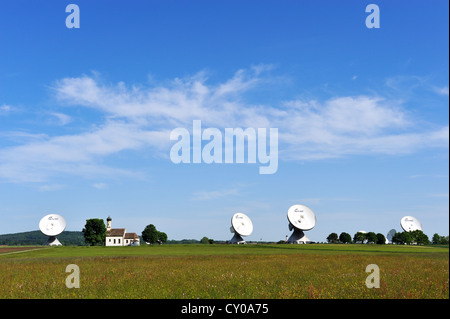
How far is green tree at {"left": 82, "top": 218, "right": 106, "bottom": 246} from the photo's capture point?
461ft

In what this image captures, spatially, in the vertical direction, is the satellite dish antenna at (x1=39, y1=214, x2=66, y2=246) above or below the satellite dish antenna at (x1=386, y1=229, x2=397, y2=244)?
above

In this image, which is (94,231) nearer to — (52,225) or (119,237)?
(52,225)

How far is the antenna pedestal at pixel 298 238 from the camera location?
4850 inches

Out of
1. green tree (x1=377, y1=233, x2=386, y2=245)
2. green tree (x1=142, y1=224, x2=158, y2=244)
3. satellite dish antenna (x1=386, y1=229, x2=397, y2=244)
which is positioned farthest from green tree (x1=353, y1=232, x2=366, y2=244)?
green tree (x1=142, y1=224, x2=158, y2=244)

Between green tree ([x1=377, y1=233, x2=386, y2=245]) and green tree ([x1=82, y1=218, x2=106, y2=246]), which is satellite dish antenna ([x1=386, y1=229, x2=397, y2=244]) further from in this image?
green tree ([x1=82, y1=218, x2=106, y2=246])

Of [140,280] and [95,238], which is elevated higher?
[140,280]

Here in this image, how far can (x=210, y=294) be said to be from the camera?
1455cm

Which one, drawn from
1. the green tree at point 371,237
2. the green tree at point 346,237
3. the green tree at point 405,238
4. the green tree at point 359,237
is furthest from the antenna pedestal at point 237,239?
the green tree at point 359,237

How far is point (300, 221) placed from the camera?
120250 millimetres

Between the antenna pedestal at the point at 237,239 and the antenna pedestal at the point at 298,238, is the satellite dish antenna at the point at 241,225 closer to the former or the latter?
the antenna pedestal at the point at 237,239

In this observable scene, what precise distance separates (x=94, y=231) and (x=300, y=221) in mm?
81933
